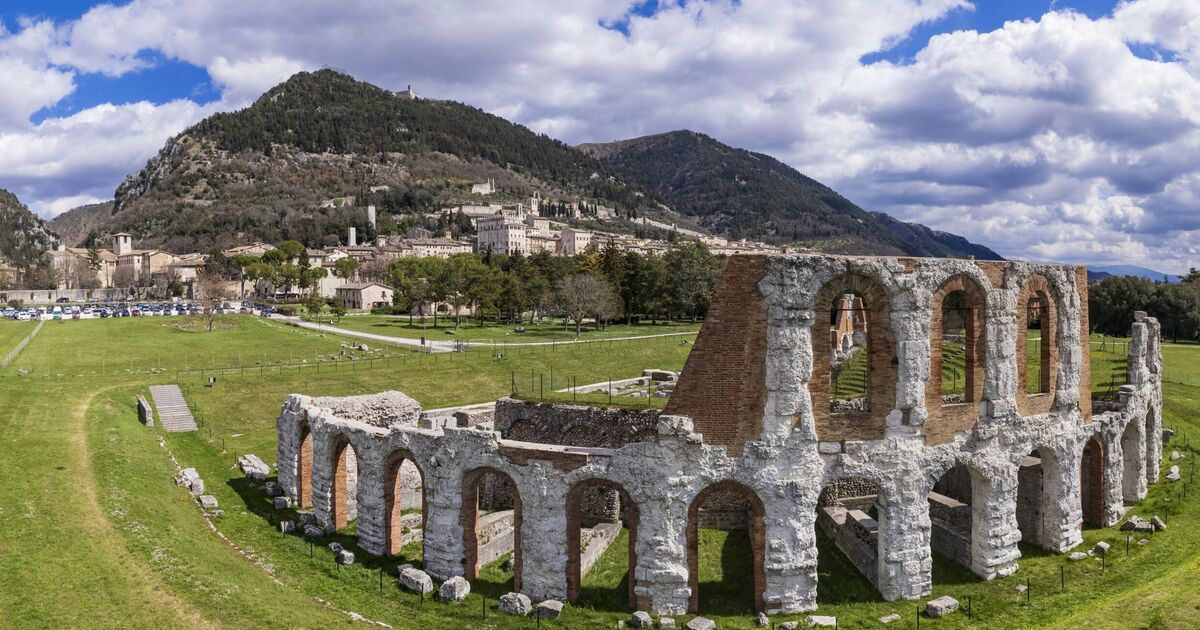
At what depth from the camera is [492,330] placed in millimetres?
87625

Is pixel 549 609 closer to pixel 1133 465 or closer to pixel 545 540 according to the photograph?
pixel 545 540

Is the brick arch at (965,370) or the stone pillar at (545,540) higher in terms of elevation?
the brick arch at (965,370)

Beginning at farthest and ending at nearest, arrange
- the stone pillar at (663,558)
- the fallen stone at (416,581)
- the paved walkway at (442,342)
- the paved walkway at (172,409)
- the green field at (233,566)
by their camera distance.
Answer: the paved walkway at (442,342), the paved walkway at (172,409), the fallen stone at (416,581), the stone pillar at (663,558), the green field at (233,566)

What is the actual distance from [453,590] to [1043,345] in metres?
20.8

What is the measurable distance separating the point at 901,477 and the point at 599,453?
8.79m

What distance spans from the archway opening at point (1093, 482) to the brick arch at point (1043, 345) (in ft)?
12.5

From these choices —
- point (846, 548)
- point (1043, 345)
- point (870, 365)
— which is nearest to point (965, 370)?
point (870, 365)

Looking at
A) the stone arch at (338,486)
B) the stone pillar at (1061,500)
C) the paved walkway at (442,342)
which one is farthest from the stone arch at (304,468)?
the paved walkway at (442,342)

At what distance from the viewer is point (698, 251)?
4021 inches

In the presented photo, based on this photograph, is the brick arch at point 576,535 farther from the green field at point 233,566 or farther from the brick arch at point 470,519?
the brick arch at point 470,519

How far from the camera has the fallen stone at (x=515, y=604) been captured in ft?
65.7

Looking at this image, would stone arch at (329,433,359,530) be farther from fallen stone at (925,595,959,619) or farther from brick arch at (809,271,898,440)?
fallen stone at (925,595,959,619)

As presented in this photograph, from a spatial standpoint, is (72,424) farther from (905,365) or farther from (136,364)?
(905,365)

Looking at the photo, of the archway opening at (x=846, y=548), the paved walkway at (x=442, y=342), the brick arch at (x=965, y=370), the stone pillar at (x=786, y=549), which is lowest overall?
the archway opening at (x=846, y=548)
